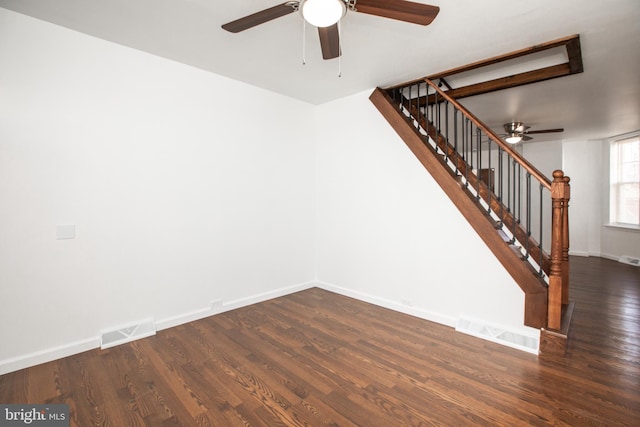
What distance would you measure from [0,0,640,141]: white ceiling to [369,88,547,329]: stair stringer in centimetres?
43

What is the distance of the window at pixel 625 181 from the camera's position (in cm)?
587

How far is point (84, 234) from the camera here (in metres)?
2.56

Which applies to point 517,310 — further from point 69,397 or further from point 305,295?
point 69,397

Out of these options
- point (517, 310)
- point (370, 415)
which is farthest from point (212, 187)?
point (517, 310)

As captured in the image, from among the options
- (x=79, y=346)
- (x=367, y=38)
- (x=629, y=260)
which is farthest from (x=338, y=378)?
(x=629, y=260)

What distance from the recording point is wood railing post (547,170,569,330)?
247 centimetres

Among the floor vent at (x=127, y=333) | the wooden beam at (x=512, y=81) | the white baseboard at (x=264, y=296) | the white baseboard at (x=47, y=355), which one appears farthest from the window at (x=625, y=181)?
the white baseboard at (x=47, y=355)

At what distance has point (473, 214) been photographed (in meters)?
2.90

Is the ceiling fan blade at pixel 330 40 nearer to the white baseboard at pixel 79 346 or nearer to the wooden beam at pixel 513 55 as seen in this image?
the wooden beam at pixel 513 55

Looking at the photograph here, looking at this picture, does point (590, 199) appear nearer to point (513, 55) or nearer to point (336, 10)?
point (513, 55)

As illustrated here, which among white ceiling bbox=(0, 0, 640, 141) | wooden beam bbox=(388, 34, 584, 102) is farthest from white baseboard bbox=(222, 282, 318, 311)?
wooden beam bbox=(388, 34, 584, 102)

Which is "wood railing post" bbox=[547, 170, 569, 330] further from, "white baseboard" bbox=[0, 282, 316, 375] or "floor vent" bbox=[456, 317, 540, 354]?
"white baseboard" bbox=[0, 282, 316, 375]

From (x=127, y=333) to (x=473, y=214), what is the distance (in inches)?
132

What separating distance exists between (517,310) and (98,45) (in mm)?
4281
